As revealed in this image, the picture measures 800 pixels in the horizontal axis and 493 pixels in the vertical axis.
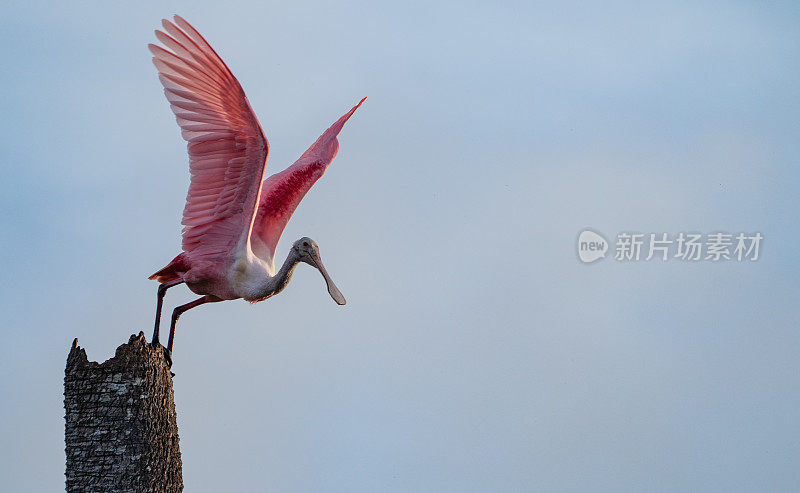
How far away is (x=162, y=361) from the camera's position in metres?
8.54

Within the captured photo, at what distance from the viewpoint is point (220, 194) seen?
998cm

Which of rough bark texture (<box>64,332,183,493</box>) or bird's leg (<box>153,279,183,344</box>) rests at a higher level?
bird's leg (<box>153,279,183,344</box>)

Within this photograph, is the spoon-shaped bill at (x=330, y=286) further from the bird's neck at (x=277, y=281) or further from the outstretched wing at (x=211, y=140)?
the outstretched wing at (x=211, y=140)

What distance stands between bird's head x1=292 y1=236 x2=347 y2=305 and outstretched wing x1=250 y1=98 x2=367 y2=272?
17.1 inches

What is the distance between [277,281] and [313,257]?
56cm

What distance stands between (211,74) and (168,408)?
9.65 ft

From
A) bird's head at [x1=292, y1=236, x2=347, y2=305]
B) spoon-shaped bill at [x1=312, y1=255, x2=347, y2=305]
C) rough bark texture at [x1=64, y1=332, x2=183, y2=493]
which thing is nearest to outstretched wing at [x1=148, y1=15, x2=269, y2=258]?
bird's head at [x1=292, y1=236, x2=347, y2=305]

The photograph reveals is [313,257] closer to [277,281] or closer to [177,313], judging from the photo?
[277,281]

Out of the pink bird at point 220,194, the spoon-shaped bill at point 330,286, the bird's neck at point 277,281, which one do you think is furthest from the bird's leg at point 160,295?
the spoon-shaped bill at point 330,286

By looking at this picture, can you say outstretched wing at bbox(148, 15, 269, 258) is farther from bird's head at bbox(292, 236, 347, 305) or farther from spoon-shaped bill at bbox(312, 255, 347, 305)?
spoon-shaped bill at bbox(312, 255, 347, 305)

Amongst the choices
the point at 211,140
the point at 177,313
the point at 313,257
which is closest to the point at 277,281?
the point at 313,257

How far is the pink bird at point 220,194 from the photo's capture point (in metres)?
9.38

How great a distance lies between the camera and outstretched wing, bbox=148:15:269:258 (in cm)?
930

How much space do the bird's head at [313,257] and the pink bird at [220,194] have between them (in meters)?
0.01
